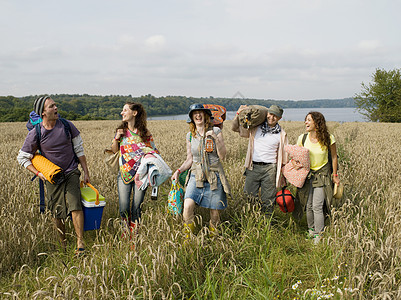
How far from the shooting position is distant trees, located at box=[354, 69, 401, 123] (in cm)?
4425

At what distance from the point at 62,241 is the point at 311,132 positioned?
3491 millimetres

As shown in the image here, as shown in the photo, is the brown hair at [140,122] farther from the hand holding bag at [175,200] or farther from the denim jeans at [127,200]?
the hand holding bag at [175,200]

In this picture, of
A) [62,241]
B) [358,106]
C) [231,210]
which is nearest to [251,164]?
[231,210]

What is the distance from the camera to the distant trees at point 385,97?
1742 inches

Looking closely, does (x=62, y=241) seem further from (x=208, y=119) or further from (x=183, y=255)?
(x=208, y=119)

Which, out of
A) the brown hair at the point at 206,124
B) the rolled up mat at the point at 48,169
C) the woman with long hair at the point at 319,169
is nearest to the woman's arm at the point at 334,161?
the woman with long hair at the point at 319,169

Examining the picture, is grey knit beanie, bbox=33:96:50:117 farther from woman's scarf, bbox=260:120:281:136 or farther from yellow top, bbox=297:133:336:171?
yellow top, bbox=297:133:336:171

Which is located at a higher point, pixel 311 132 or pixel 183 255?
pixel 311 132

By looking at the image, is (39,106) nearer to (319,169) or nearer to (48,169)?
(48,169)

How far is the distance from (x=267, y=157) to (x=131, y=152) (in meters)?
1.81

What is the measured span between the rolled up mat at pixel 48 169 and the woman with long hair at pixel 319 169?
10.1ft

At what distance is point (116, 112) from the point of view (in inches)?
2516

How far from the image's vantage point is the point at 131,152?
13.0 ft

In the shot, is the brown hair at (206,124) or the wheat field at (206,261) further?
the brown hair at (206,124)
